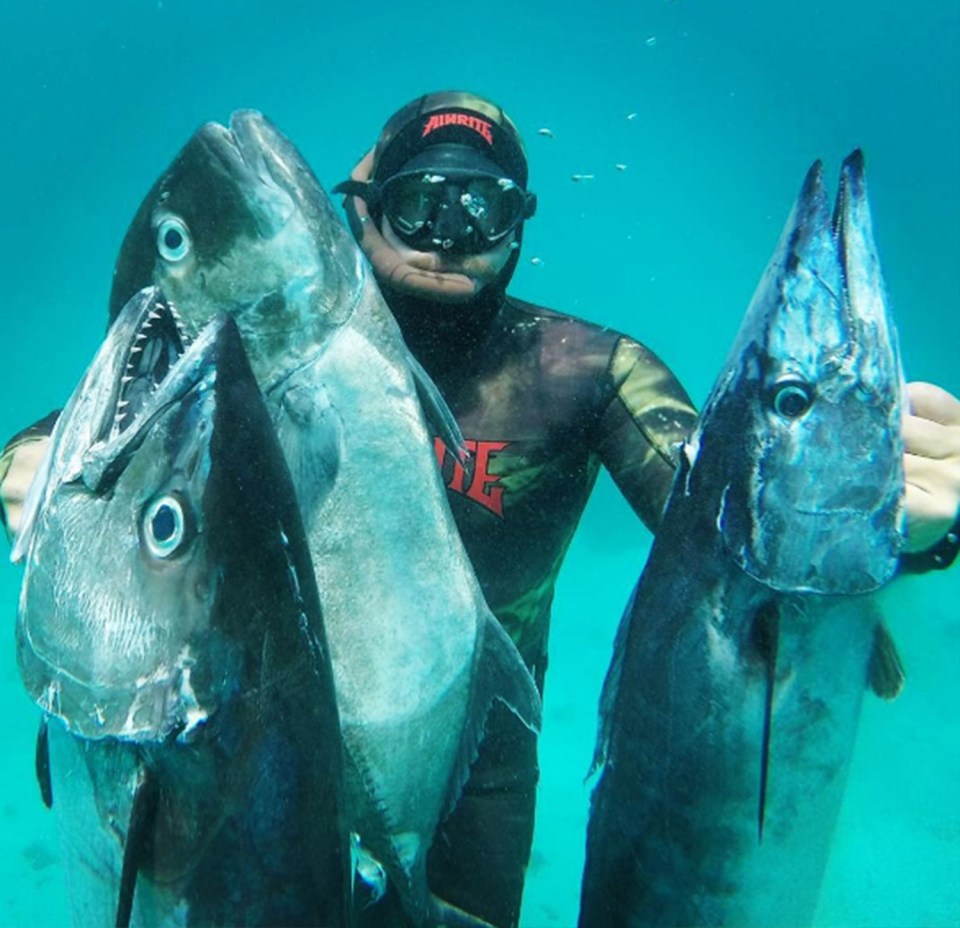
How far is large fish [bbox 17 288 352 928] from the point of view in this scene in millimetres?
1607

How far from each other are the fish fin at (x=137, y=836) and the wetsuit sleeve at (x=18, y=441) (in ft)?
3.63

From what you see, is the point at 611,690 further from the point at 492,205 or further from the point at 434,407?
the point at 492,205

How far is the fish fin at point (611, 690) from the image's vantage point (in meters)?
2.07

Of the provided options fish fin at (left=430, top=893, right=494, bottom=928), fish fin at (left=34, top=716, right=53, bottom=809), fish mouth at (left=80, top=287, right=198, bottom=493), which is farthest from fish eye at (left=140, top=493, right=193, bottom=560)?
fish fin at (left=430, top=893, right=494, bottom=928)

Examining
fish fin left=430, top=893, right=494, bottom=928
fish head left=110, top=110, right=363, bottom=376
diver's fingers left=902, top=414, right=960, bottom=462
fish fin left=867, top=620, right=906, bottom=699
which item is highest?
fish head left=110, top=110, right=363, bottom=376

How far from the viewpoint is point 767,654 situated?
187cm

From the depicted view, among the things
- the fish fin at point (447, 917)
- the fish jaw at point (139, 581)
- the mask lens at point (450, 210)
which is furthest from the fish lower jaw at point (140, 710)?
the mask lens at point (450, 210)

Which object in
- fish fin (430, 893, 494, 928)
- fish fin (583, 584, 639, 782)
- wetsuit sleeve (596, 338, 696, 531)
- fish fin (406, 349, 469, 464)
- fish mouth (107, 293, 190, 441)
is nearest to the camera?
fish mouth (107, 293, 190, 441)

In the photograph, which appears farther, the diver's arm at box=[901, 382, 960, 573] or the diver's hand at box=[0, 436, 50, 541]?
the diver's hand at box=[0, 436, 50, 541]

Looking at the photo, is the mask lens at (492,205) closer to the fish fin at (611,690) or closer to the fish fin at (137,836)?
the fish fin at (611,690)

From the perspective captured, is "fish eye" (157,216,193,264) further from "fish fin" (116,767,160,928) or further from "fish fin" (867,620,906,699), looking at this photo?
"fish fin" (867,620,906,699)

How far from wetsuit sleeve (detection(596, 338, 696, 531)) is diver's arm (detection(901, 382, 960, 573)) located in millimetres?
947

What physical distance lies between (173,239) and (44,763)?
129 centimetres

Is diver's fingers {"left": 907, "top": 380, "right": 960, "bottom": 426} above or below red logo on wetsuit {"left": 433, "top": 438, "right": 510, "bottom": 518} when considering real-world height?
above
